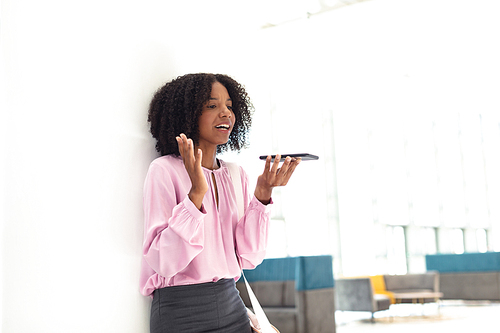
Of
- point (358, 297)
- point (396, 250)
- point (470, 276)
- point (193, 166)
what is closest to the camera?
point (193, 166)

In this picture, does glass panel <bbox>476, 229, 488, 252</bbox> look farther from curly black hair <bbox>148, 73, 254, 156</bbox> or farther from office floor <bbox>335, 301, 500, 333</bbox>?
curly black hair <bbox>148, 73, 254, 156</bbox>

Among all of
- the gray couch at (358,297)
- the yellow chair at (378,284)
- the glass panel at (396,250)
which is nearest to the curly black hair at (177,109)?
the gray couch at (358,297)

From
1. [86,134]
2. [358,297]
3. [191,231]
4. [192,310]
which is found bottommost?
[358,297]

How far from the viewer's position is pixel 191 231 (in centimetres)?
139

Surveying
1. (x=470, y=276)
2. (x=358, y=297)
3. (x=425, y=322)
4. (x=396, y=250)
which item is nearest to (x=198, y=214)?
(x=358, y=297)

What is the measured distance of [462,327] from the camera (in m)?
7.43

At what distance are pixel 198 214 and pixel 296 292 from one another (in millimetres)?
4810

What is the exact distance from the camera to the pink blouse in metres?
1.41

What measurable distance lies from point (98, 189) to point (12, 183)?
262 mm

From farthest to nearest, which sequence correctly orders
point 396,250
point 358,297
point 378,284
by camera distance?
point 396,250
point 378,284
point 358,297

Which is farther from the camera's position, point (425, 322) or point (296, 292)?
point (425, 322)

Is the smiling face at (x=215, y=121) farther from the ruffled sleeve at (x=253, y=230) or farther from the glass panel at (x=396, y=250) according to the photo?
the glass panel at (x=396, y=250)

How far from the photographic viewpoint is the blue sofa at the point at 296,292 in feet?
19.4

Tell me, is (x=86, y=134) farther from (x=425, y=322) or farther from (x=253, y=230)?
(x=425, y=322)
